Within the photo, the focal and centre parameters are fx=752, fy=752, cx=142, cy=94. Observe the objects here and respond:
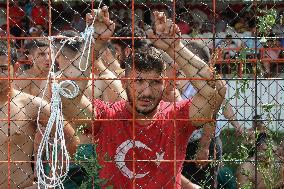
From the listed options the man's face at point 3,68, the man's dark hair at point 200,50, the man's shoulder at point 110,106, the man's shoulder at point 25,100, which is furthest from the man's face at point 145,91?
the man's face at point 3,68

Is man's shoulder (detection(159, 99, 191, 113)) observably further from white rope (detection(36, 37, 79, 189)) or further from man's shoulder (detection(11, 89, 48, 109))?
man's shoulder (detection(11, 89, 48, 109))

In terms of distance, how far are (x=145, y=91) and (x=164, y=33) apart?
14.9 inches

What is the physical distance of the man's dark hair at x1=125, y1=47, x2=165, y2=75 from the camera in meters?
4.35

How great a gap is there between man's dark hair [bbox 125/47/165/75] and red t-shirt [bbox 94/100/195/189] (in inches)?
10.6

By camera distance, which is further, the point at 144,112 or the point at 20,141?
the point at 20,141

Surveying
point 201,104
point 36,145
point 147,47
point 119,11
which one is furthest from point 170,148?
point 119,11

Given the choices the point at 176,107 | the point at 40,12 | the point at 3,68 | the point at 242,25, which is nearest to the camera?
the point at 176,107

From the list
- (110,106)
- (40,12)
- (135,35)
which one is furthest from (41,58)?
(110,106)

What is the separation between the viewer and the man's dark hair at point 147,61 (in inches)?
171

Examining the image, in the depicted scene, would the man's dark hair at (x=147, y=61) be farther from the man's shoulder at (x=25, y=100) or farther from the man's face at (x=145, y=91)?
the man's shoulder at (x=25, y=100)

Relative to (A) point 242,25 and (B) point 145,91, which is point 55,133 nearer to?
(B) point 145,91

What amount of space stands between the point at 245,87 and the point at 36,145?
4.64ft

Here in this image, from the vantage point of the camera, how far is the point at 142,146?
4.38 meters

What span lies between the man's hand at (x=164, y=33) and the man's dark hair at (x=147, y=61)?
0.18 meters
